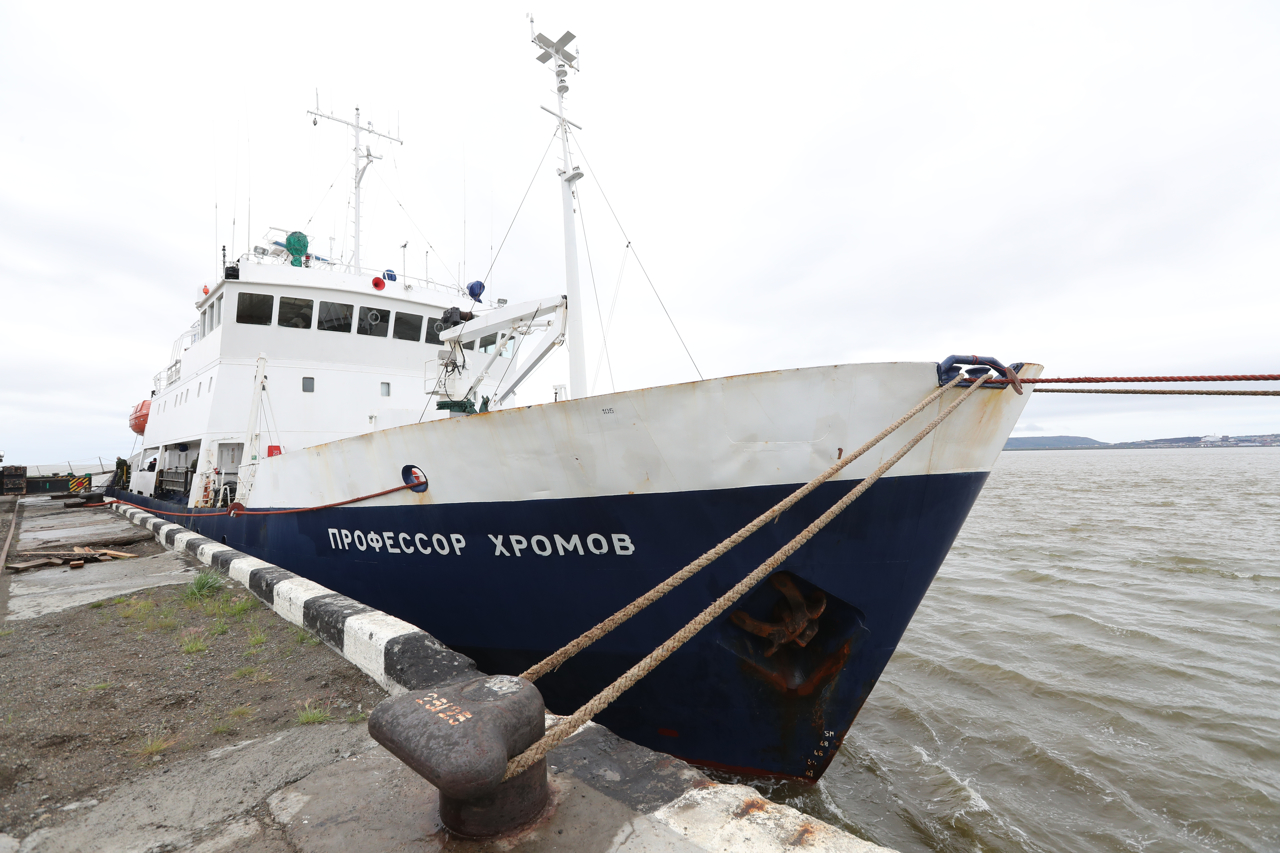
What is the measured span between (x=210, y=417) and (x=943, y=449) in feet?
32.1

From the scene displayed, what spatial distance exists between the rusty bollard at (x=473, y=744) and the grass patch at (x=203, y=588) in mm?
3956

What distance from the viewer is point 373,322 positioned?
930 cm

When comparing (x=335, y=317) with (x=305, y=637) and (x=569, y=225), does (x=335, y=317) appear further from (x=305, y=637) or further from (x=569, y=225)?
(x=305, y=637)

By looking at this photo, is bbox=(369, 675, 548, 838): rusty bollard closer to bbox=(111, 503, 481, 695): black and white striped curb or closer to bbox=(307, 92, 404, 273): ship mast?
bbox=(111, 503, 481, 695): black and white striped curb

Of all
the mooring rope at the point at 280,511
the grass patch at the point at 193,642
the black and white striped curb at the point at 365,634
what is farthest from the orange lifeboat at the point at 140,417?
the grass patch at the point at 193,642

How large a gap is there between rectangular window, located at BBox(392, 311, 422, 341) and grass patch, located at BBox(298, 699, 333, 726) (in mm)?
7703

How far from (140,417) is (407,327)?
47.4ft

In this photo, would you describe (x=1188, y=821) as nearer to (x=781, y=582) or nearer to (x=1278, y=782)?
(x=1278, y=782)

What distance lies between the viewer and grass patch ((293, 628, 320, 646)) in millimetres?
3530

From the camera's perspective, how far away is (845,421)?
10.6ft

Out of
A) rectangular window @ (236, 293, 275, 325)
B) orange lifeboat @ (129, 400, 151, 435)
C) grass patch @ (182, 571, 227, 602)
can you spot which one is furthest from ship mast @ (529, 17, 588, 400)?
orange lifeboat @ (129, 400, 151, 435)

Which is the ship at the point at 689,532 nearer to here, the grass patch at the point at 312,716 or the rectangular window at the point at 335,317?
the grass patch at the point at 312,716

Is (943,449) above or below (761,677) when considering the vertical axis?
above

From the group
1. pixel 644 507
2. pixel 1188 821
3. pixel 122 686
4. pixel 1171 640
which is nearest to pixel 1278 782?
pixel 1188 821
